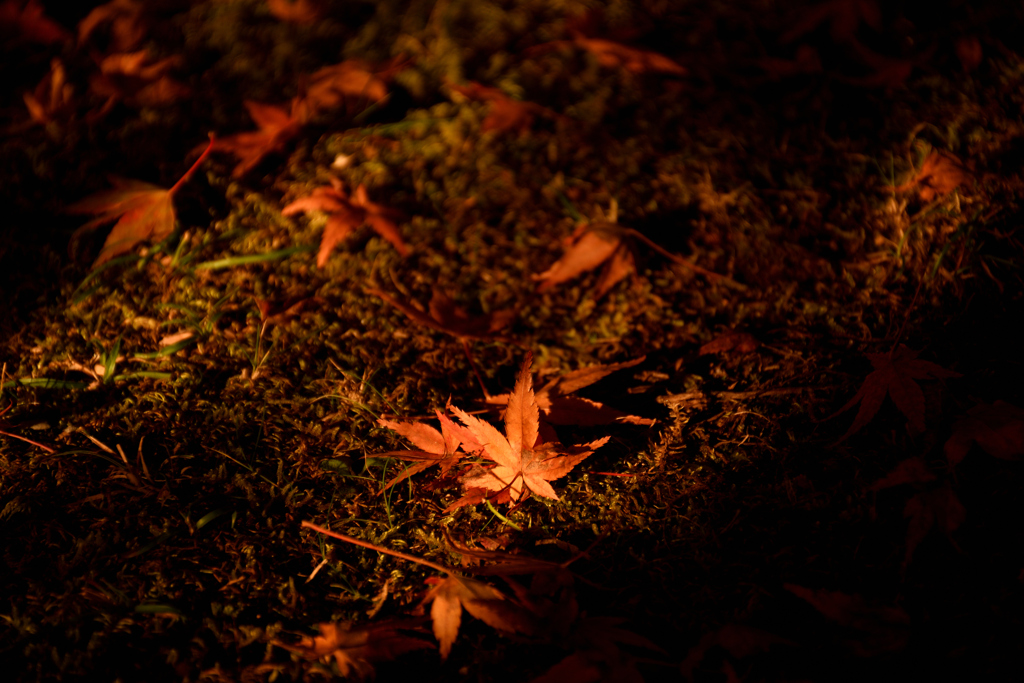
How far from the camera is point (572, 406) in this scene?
1332 millimetres

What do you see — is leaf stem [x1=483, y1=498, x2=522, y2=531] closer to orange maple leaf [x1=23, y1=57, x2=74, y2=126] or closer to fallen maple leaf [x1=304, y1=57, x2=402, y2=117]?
fallen maple leaf [x1=304, y1=57, x2=402, y2=117]

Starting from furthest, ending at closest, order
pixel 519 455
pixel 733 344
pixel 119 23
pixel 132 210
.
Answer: pixel 119 23
pixel 132 210
pixel 733 344
pixel 519 455

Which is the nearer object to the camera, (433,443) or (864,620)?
(864,620)

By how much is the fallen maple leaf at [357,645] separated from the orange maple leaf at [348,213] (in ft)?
3.49

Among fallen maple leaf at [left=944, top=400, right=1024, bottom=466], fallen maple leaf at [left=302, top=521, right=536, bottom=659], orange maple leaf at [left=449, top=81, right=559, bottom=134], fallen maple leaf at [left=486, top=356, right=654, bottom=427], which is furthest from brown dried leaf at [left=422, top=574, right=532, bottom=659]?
orange maple leaf at [left=449, top=81, right=559, bottom=134]

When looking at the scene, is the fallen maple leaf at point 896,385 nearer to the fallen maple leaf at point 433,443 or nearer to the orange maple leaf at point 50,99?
the fallen maple leaf at point 433,443

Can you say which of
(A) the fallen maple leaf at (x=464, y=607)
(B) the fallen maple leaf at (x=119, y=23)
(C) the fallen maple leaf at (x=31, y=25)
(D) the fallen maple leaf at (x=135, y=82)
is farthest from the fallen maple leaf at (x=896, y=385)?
(C) the fallen maple leaf at (x=31, y=25)

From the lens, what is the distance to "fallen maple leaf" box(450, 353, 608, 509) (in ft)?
3.84

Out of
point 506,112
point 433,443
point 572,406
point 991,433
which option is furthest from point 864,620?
point 506,112

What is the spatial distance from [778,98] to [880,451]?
4.60 ft

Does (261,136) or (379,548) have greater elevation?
(261,136)

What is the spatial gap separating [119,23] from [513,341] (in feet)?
7.16

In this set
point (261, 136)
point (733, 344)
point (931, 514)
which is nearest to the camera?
point (931, 514)

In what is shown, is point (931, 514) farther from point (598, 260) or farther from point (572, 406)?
point (598, 260)
